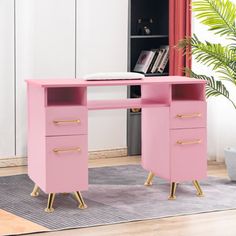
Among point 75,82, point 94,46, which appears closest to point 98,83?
point 75,82

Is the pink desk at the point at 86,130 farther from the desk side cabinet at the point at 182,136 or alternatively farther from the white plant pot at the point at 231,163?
the white plant pot at the point at 231,163

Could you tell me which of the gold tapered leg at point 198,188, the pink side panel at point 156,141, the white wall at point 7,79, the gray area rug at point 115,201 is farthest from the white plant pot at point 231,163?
the white wall at point 7,79

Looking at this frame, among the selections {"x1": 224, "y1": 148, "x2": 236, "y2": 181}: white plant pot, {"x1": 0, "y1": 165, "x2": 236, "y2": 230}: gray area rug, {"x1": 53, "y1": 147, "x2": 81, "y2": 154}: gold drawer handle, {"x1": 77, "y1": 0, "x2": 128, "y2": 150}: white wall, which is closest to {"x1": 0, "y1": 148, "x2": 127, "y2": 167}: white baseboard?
{"x1": 77, "y1": 0, "x2": 128, "y2": 150}: white wall

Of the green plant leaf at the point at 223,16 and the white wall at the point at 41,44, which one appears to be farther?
the white wall at the point at 41,44

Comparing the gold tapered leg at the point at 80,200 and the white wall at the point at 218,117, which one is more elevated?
the white wall at the point at 218,117

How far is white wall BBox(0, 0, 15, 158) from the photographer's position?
5543mm

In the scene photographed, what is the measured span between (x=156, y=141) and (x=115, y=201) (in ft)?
1.63

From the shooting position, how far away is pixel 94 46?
5.93 m

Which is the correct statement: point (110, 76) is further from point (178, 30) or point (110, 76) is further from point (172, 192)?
point (178, 30)

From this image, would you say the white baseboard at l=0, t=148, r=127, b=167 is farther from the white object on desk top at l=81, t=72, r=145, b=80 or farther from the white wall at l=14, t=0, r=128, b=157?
the white object on desk top at l=81, t=72, r=145, b=80

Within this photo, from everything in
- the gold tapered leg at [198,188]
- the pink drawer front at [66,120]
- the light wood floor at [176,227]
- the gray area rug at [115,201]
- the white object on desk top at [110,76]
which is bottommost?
the light wood floor at [176,227]

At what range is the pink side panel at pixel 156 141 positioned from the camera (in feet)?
15.3

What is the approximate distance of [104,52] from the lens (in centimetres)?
598

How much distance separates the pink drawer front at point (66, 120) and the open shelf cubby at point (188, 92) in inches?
26.7
